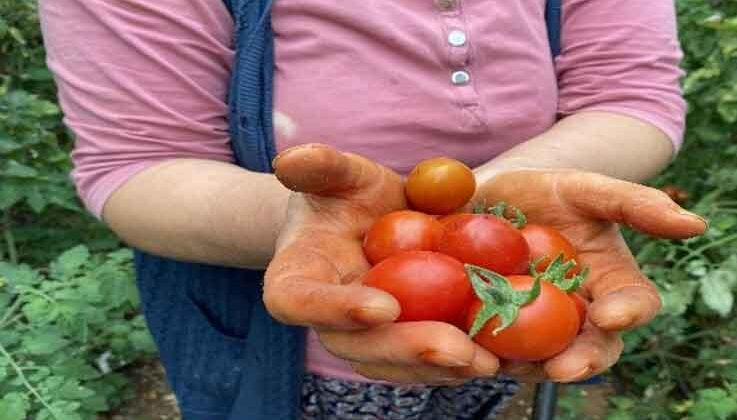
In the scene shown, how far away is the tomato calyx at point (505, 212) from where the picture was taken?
3.58 feet

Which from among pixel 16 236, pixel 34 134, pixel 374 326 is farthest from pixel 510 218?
pixel 16 236

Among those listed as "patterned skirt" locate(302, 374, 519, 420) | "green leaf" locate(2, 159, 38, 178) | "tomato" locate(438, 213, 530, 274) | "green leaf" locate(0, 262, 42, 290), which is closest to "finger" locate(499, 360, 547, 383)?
"tomato" locate(438, 213, 530, 274)

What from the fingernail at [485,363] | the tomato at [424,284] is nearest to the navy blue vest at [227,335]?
the tomato at [424,284]

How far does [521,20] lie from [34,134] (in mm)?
1276

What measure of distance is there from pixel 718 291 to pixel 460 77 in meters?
1.04

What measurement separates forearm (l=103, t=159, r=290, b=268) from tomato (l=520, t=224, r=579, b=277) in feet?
0.92

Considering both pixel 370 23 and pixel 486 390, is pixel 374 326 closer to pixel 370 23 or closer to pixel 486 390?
pixel 370 23

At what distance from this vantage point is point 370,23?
3.71ft

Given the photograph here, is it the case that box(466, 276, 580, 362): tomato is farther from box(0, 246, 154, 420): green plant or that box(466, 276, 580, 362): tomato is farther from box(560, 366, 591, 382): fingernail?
Result: box(0, 246, 154, 420): green plant

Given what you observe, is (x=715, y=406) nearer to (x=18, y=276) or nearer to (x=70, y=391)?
(x=70, y=391)

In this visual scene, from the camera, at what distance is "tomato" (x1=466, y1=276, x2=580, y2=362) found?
907 millimetres

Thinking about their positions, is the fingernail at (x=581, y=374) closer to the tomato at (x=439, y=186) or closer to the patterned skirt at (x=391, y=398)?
the tomato at (x=439, y=186)

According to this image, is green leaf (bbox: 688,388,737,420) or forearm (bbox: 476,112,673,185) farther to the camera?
green leaf (bbox: 688,388,737,420)

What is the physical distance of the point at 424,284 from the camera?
3.04 feet
